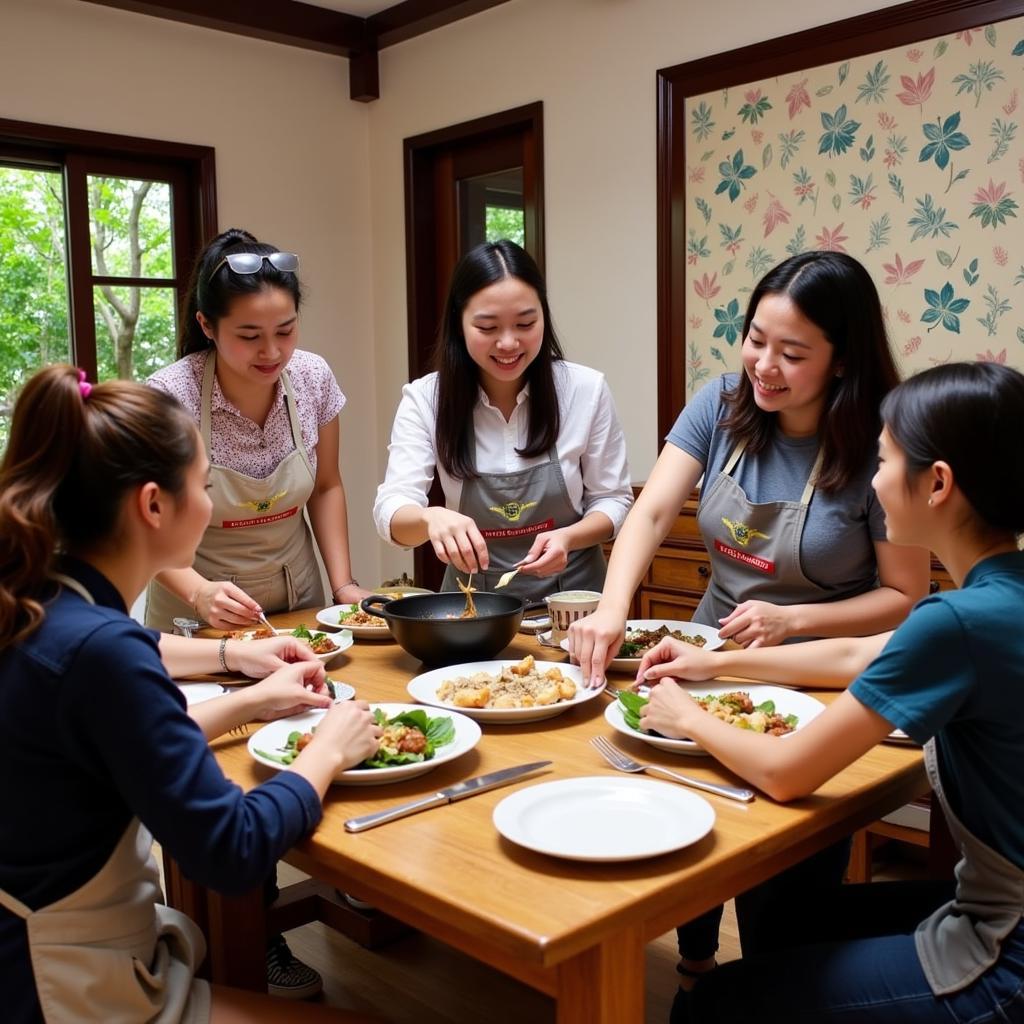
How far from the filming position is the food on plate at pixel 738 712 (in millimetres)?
1451

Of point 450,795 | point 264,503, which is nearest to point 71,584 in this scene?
point 450,795

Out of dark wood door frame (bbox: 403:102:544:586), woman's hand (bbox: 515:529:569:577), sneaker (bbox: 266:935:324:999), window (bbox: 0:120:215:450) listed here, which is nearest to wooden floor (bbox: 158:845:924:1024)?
sneaker (bbox: 266:935:324:999)

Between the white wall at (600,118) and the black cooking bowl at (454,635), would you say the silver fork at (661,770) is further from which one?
the white wall at (600,118)

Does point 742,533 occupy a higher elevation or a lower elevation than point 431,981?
higher

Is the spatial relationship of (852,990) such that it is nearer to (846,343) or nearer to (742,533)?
(742,533)

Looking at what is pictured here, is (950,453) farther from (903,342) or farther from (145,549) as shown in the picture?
(903,342)

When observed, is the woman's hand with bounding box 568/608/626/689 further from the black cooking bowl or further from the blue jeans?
the blue jeans

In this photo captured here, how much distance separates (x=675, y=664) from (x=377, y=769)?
52 centimetres

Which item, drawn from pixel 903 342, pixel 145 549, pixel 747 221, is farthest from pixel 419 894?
pixel 747 221

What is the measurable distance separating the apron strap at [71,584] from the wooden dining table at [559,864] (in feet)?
Answer: 1.07

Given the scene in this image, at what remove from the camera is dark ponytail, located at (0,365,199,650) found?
1146 mm

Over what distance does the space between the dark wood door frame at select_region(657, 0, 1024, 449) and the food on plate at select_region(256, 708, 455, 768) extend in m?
2.55

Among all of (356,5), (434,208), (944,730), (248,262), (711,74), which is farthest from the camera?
(434,208)

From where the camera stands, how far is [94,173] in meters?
4.26
